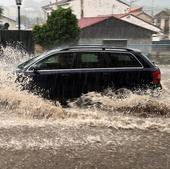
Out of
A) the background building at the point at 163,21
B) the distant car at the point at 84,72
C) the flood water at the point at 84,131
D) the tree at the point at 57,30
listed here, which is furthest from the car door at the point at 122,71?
the background building at the point at 163,21

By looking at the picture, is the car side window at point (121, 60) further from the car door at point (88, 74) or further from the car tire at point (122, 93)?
the car tire at point (122, 93)

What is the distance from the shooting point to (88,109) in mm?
11422

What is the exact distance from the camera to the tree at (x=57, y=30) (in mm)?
27516

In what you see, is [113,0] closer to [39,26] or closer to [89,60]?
[39,26]

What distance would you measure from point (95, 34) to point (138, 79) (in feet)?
88.3

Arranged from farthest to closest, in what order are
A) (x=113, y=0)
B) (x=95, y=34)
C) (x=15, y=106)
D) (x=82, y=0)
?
(x=113, y=0) < (x=82, y=0) < (x=95, y=34) < (x=15, y=106)

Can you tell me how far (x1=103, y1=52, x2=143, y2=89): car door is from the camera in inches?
444

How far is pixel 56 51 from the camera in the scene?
11.4m

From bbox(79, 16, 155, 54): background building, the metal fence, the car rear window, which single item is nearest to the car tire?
the car rear window

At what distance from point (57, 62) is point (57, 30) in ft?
54.5

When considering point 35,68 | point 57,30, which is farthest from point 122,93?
point 57,30

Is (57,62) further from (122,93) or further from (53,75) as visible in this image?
(122,93)

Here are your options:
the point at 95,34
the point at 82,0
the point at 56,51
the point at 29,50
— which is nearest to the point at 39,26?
the point at 29,50

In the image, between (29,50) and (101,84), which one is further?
(29,50)
